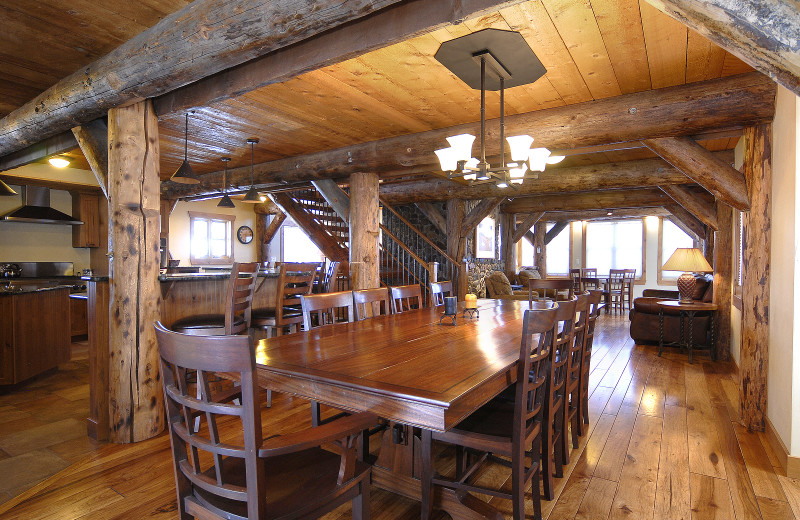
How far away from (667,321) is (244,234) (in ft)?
27.6

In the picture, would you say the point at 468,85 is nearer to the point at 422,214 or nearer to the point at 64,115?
the point at 64,115

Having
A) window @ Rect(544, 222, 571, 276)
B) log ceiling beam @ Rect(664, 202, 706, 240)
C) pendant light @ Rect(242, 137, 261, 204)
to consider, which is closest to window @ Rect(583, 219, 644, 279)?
window @ Rect(544, 222, 571, 276)

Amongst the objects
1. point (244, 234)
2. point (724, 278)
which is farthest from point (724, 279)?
point (244, 234)

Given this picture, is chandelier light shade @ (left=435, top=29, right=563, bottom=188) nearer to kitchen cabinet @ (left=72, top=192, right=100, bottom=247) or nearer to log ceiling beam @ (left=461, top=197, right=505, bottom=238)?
log ceiling beam @ (left=461, top=197, right=505, bottom=238)

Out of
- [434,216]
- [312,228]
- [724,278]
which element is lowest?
[724,278]

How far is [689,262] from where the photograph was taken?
487 centimetres

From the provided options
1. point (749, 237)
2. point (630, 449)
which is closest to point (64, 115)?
point (630, 449)

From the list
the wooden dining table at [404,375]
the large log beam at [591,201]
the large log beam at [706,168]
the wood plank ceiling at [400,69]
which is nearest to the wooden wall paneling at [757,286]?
the large log beam at [706,168]

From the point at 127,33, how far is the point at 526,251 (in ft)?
40.6

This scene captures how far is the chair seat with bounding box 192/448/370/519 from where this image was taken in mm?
1216

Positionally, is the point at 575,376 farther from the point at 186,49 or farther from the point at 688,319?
the point at 688,319

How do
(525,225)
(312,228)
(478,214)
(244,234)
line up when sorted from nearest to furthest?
(312,228), (478,214), (244,234), (525,225)

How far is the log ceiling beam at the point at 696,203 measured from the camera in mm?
5797

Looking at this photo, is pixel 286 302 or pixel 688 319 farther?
pixel 688 319
